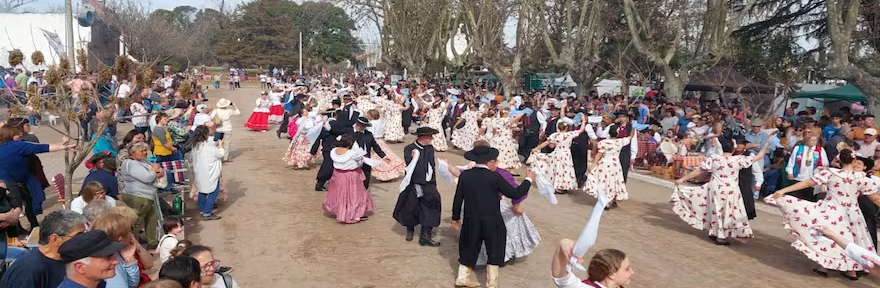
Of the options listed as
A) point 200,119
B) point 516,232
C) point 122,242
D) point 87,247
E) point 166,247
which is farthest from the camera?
point 200,119

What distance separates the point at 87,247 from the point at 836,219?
6.89m

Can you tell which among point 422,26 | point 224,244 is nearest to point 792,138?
point 224,244

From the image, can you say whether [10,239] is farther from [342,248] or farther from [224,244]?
[342,248]

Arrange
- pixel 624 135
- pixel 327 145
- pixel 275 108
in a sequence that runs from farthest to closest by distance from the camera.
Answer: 1. pixel 275 108
2. pixel 624 135
3. pixel 327 145

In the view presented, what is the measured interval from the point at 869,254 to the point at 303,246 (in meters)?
5.83

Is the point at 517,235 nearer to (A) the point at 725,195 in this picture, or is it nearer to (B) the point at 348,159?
(B) the point at 348,159

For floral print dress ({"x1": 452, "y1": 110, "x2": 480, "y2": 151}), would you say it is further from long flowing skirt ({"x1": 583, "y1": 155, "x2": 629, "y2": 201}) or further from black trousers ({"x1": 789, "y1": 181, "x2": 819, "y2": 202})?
black trousers ({"x1": 789, "y1": 181, "x2": 819, "y2": 202})

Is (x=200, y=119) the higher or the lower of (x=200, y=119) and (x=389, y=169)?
the higher

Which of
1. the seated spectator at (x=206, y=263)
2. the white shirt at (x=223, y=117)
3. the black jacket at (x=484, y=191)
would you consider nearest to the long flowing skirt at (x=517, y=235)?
the black jacket at (x=484, y=191)

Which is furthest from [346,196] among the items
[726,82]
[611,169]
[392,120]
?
[726,82]

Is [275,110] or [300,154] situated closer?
[300,154]

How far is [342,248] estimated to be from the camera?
793 centimetres

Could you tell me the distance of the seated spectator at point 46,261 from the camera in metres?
3.49

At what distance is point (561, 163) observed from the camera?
11109 millimetres
